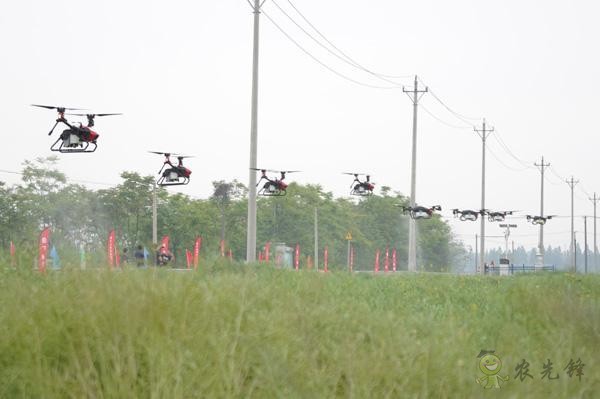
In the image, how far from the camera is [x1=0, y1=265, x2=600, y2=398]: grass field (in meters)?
6.23

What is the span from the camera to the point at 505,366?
7160mm

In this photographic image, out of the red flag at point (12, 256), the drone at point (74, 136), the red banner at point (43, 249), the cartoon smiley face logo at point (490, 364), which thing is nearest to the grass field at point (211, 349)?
the cartoon smiley face logo at point (490, 364)

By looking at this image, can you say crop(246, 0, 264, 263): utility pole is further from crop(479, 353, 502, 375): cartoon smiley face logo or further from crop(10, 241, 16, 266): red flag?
crop(479, 353, 502, 375): cartoon smiley face logo

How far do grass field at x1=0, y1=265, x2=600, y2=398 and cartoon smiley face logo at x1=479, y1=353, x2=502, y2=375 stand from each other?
66 mm

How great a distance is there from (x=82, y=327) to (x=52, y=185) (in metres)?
65.2

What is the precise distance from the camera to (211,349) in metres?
6.71

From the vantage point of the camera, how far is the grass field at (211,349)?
6227mm

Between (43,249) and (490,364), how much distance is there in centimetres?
493

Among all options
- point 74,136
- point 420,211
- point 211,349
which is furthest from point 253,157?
point 420,211

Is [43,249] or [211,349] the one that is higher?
[43,249]

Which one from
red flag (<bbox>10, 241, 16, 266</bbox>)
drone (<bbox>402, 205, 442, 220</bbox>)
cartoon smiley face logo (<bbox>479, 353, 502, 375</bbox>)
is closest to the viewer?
cartoon smiley face logo (<bbox>479, 353, 502, 375</bbox>)

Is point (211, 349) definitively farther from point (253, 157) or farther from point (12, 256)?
point (253, 157)

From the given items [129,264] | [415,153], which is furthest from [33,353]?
[415,153]

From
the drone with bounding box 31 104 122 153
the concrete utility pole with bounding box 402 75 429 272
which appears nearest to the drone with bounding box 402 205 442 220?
the concrete utility pole with bounding box 402 75 429 272
